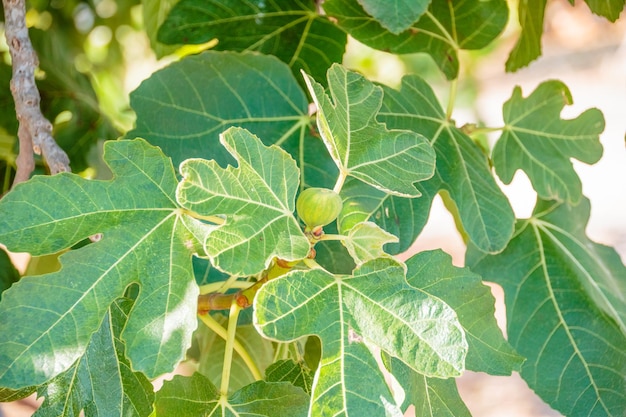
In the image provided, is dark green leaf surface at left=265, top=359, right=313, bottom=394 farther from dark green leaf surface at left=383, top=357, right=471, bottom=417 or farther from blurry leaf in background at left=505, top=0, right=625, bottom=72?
blurry leaf in background at left=505, top=0, right=625, bottom=72

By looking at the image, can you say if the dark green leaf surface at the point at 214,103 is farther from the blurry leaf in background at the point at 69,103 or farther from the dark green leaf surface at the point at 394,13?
the blurry leaf in background at the point at 69,103

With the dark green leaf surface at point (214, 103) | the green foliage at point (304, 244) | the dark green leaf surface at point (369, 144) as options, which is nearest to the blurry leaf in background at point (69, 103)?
the green foliage at point (304, 244)

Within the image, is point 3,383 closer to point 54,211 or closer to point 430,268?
point 54,211

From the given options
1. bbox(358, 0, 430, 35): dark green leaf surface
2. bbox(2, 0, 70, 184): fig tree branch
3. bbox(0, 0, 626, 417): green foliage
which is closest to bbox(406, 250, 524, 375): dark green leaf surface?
bbox(0, 0, 626, 417): green foliage

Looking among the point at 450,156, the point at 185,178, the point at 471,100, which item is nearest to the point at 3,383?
the point at 185,178

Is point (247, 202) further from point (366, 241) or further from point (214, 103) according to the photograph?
point (214, 103)
